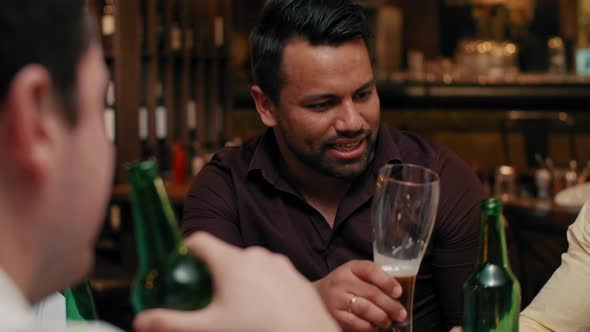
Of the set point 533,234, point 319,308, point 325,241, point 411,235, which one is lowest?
point 533,234

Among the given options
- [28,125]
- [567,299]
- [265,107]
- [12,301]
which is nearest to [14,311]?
[12,301]

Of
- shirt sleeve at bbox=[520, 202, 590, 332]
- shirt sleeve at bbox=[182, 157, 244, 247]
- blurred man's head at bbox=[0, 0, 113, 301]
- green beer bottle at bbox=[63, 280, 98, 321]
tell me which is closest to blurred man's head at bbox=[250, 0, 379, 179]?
shirt sleeve at bbox=[182, 157, 244, 247]

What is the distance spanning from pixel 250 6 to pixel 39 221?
7898mm

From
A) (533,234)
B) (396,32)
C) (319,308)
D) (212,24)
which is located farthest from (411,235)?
(396,32)

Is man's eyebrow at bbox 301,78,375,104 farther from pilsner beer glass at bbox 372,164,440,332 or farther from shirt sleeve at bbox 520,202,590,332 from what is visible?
pilsner beer glass at bbox 372,164,440,332

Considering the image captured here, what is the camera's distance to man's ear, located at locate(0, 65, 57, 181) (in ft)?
1.78

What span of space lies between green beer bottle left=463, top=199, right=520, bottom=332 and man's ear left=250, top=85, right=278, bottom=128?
105cm

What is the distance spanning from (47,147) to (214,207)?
55.5 inches

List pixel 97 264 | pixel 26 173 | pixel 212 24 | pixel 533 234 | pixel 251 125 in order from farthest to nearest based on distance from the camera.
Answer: pixel 251 125, pixel 212 24, pixel 97 264, pixel 533 234, pixel 26 173

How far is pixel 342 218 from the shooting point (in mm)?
1897

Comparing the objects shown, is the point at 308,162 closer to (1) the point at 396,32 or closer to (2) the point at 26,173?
(2) the point at 26,173

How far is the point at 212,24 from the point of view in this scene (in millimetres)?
6211

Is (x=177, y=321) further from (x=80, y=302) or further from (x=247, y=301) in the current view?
(x=80, y=302)

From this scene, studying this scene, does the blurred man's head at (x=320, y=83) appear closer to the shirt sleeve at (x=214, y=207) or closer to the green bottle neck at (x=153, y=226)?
the shirt sleeve at (x=214, y=207)
